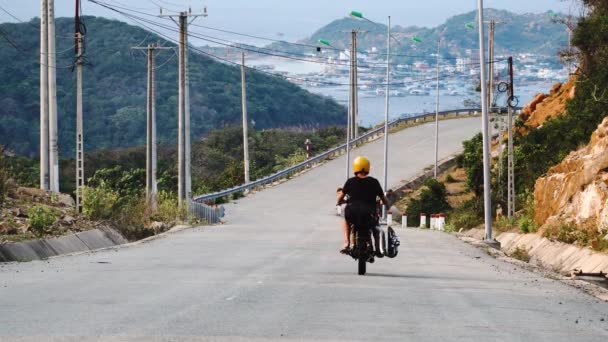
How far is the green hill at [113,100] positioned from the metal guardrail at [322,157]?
39027 mm

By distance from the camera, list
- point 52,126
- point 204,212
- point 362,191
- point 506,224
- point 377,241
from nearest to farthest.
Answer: point 362,191 → point 377,241 → point 52,126 → point 506,224 → point 204,212

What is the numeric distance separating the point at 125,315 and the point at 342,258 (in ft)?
39.5

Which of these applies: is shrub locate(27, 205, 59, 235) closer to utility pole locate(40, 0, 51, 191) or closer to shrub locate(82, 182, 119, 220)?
shrub locate(82, 182, 119, 220)

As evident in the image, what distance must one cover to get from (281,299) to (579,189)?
18.2m

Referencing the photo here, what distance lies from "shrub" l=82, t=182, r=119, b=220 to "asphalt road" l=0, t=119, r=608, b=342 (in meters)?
6.38

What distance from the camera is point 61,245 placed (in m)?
25.3

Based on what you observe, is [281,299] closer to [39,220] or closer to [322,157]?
[39,220]

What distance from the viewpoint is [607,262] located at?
23.3 metres

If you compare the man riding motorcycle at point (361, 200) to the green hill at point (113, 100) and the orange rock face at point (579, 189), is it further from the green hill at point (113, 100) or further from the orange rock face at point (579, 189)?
the green hill at point (113, 100)

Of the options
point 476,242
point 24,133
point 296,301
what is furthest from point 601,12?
point 24,133

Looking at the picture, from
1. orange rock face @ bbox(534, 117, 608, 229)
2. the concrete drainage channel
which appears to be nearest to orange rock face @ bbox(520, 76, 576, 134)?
orange rock face @ bbox(534, 117, 608, 229)

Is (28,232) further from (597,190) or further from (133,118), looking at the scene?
(133,118)

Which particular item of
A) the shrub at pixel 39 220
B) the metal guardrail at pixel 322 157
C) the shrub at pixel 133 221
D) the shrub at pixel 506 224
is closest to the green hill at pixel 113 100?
the metal guardrail at pixel 322 157

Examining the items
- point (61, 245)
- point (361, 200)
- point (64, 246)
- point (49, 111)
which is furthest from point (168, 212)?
point (361, 200)
